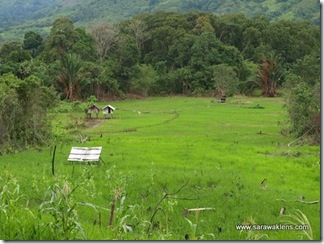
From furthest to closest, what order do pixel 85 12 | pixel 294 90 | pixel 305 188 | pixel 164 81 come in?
pixel 85 12
pixel 164 81
pixel 294 90
pixel 305 188

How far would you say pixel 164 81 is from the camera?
51188 millimetres

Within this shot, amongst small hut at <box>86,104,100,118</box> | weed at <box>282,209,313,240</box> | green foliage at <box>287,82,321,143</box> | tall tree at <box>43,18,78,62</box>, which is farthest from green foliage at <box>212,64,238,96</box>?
weed at <box>282,209,313,240</box>

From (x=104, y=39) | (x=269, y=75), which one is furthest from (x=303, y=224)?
(x=104, y=39)

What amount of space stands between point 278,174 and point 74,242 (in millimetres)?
9608

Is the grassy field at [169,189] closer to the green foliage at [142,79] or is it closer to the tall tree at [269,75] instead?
the green foliage at [142,79]

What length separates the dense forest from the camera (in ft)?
144

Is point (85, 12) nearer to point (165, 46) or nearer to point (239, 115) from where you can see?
point (165, 46)

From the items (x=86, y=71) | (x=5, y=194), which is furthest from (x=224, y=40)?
(x=5, y=194)

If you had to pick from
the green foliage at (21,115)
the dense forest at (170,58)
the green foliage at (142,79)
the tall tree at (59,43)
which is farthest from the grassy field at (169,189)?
the tall tree at (59,43)

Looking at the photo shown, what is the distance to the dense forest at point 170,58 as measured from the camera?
44.0 meters

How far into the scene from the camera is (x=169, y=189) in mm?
11117

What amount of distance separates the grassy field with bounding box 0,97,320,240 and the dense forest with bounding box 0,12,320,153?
19424 millimetres

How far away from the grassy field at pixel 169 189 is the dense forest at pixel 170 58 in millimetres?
19424

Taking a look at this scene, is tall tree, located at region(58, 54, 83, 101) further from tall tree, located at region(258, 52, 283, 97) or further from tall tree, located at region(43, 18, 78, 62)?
tall tree, located at region(258, 52, 283, 97)
